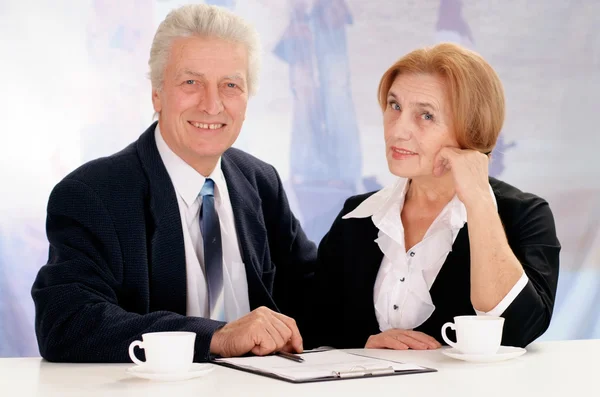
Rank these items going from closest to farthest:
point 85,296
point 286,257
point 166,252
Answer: point 85,296
point 166,252
point 286,257

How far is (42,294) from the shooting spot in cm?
196

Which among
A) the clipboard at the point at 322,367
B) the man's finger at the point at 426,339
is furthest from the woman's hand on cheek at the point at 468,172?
the clipboard at the point at 322,367

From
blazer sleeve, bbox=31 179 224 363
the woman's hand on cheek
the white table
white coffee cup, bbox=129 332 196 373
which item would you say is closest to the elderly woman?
the woman's hand on cheek

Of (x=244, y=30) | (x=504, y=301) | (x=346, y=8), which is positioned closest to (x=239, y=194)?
(x=244, y=30)

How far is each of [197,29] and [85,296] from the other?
0.84 meters

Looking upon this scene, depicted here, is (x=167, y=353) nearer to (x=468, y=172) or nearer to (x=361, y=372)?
(x=361, y=372)

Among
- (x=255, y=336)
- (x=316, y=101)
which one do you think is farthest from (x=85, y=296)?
(x=316, y=101)

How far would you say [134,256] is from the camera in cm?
213

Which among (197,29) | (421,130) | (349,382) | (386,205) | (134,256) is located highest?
(197,29)

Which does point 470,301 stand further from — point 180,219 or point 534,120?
point 534,120

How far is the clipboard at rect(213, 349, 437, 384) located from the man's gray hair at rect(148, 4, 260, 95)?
1031 mm

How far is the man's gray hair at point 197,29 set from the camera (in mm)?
2373

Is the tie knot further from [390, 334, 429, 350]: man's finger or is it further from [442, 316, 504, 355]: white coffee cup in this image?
[442, 316, 504, 355]: white coffee cup

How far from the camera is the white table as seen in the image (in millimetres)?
1354
